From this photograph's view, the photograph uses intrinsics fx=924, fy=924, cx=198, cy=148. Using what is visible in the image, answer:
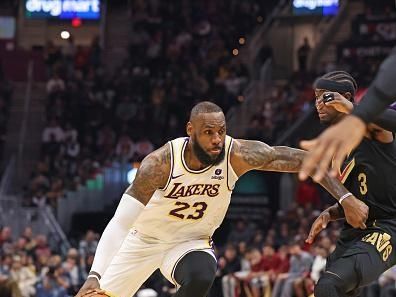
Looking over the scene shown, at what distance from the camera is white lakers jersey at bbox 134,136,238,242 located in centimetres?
700

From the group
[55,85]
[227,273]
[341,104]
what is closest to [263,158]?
[341,104]

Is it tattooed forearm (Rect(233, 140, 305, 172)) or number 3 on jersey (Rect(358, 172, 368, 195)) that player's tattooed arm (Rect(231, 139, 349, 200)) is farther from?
number 3 on jersey (Rect(358, 172, 368, 195))

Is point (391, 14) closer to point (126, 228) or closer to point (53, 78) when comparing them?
point (53, 78)

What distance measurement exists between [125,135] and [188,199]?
1676 cm

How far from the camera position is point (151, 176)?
690cm

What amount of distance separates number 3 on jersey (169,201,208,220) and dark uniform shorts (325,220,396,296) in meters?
1.04

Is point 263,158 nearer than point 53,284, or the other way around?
point 263,158

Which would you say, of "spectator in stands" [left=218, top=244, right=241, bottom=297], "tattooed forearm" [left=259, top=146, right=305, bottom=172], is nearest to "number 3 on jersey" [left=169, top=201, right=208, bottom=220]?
"tattooed forearm" [left=259, top=146, right=305, bottom=172]

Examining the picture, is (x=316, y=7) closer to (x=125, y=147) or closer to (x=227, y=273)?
(x=125, y=147)

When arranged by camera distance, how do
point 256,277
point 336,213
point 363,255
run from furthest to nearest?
point 256,277 → point 336,213 → point 363,255

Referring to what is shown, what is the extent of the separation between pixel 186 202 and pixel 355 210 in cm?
131

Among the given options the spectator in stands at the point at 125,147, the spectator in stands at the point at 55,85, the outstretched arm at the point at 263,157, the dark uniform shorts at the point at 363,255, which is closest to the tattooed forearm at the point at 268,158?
the outstretched arm at the point at 263,157

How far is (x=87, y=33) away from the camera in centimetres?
3195

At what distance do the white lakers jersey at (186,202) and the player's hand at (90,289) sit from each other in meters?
0.90
